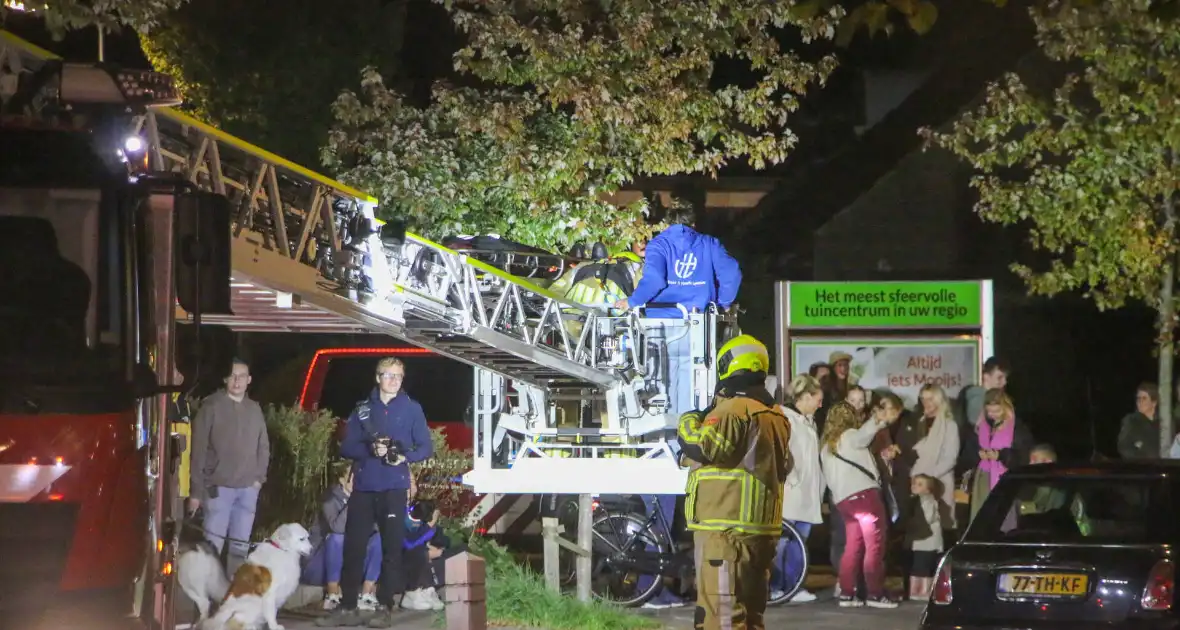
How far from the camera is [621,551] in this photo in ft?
39.5

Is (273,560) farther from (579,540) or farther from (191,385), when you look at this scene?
(191,385)

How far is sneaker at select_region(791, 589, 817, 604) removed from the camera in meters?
12.8

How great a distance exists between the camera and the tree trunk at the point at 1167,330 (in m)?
15.3

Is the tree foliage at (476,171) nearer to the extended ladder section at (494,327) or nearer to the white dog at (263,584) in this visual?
the extended ladder section at (494,327)

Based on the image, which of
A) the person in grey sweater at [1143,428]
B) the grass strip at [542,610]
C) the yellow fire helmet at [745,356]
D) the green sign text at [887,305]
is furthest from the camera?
the green sign text at [887,305]

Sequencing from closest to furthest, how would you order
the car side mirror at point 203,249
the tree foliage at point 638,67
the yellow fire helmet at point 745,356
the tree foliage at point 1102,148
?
the car side mirror at point 203,249 < the yellow fire helmet at point 745,356 < the tree foliage at point 638,67 < the tree foliage at point 1102,148

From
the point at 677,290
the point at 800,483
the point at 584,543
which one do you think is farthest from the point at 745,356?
the point at 800,483

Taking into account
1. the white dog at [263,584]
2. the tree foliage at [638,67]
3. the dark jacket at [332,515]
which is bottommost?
the white dog at [263,584]

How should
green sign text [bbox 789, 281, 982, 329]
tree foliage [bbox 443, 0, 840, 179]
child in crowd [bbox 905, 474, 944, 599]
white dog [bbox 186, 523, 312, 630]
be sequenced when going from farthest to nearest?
green sign text [bbox 789, 281, 982, 329] < tree foliage [bbox 443, 0, 840, 179] < child in crowd [bbox 905, 474, 944, 599] < white dog [bbox 186, 523, 312, 630]

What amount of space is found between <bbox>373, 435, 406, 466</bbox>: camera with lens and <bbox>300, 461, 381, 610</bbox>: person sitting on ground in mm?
480

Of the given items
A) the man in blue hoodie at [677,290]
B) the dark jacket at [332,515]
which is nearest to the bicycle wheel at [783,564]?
the man in blue hoodie at [677,290]

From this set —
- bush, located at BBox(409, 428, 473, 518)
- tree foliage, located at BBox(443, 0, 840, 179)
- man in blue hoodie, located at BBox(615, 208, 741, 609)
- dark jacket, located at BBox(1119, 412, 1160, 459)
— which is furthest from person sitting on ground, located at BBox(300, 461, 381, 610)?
dark jacket, located at BBox(1119, 412, 1160, 459)

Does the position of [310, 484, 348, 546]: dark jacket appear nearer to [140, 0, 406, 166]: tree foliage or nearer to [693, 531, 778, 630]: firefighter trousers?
[693, 531, 778, 630]: firefighter trousers

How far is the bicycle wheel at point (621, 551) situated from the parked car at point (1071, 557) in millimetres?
3459
